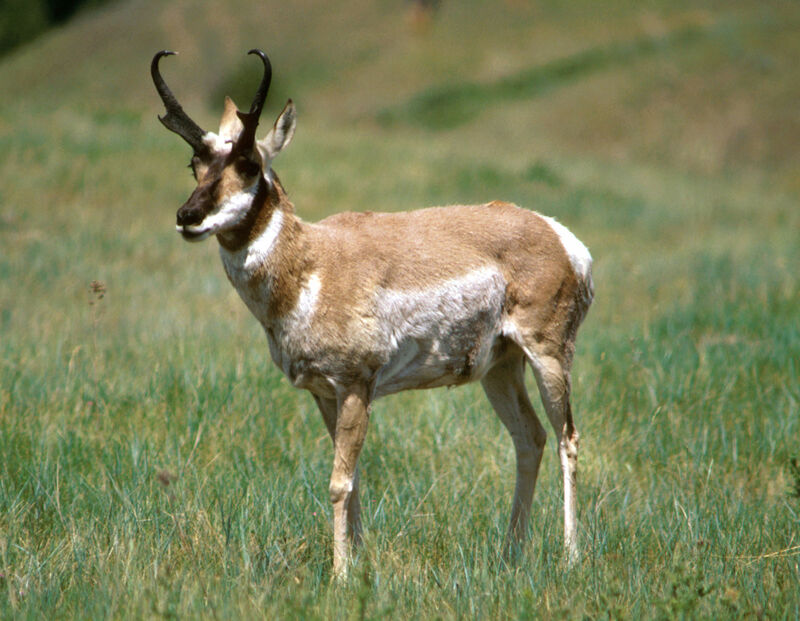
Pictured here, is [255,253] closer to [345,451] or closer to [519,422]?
[345,451]

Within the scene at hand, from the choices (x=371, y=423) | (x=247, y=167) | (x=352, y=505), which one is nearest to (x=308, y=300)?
(x=247, y=167)

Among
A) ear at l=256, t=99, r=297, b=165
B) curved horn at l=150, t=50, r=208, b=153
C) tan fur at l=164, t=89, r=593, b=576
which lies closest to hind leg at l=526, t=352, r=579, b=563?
tan fur at l=164, t=89, r=593, b=576

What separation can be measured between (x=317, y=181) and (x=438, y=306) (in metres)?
11.0

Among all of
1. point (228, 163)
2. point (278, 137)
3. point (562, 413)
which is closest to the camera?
point (228, 163)

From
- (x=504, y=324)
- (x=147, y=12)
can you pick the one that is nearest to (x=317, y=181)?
(x=504, y=324)

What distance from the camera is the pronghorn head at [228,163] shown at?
360 centimetres

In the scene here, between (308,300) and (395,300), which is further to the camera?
(395,300)

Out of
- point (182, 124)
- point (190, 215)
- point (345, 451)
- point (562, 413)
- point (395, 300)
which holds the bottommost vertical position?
point (562, 413)

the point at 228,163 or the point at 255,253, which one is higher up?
the point at 228,163

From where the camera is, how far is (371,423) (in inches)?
212

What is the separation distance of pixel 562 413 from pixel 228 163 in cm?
209

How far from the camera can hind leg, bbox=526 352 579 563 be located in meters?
4.39

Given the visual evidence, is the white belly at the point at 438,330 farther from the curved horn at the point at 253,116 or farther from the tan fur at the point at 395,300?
the curved horn at the point at 253,116

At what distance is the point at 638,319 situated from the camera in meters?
8.83
